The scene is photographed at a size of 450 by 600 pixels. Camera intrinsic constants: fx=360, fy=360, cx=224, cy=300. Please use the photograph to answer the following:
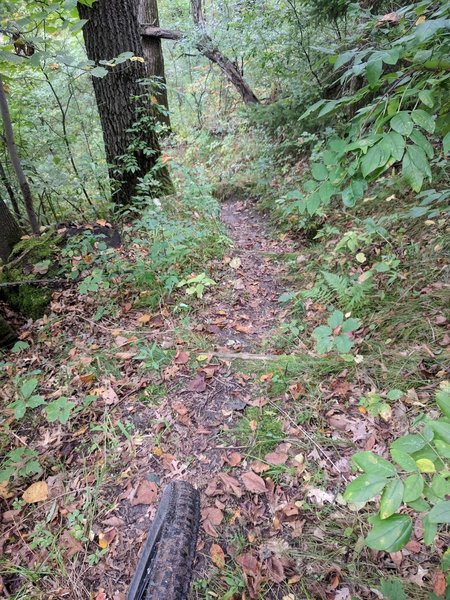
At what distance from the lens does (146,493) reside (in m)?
2.45

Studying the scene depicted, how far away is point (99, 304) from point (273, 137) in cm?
547

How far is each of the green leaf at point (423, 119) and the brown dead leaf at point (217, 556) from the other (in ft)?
7.83

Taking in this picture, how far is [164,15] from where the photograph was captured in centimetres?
1303

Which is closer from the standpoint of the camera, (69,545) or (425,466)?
(425,466)

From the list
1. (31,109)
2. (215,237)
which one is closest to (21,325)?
(215,237)

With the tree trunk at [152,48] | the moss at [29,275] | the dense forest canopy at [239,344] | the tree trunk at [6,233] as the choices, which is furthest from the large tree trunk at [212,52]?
the moss at [29,275]

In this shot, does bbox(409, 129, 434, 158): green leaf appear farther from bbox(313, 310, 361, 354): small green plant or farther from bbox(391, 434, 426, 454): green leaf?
bbox(313, 310, 361, 354): small green plant

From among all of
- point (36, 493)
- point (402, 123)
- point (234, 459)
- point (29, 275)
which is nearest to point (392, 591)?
point (234, 459)

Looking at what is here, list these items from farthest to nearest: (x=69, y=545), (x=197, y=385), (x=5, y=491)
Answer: (x=197, y=385), (x=5, y=491), (x=69, y=545)

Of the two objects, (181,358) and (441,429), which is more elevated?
(441,429)

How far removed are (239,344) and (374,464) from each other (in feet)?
8.60

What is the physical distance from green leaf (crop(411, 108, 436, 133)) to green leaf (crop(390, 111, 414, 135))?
34mm

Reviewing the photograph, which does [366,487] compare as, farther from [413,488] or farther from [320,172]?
[320,172]

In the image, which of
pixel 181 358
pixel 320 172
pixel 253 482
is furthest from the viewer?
pixel 181 358
